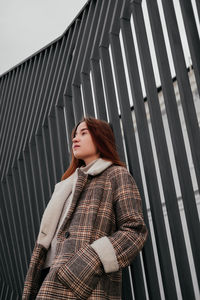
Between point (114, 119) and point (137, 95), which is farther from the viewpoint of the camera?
point (114, 119)

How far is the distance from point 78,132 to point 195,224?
99cm

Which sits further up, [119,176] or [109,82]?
[109,82]

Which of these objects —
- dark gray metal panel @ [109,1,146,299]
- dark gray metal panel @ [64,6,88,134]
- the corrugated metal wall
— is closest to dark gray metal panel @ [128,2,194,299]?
the corrugated metal wall

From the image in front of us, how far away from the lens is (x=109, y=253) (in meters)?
1.95

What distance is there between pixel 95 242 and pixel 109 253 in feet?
0.29

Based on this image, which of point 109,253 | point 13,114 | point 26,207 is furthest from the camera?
point 13,114

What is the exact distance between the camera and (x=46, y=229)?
2344mm

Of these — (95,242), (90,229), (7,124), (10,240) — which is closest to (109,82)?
(90,229)

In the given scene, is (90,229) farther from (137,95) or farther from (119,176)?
(137,95)

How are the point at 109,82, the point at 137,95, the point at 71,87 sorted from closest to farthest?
the point at 137,95, the point at 109,82, the point at 71,87

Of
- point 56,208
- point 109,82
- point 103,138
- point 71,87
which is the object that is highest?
point 71,87

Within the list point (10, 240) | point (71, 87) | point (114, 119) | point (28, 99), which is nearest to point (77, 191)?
point (114, 119)

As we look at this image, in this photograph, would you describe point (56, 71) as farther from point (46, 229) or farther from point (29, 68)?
point (46, 229)

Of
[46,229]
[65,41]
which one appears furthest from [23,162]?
[46,229]
